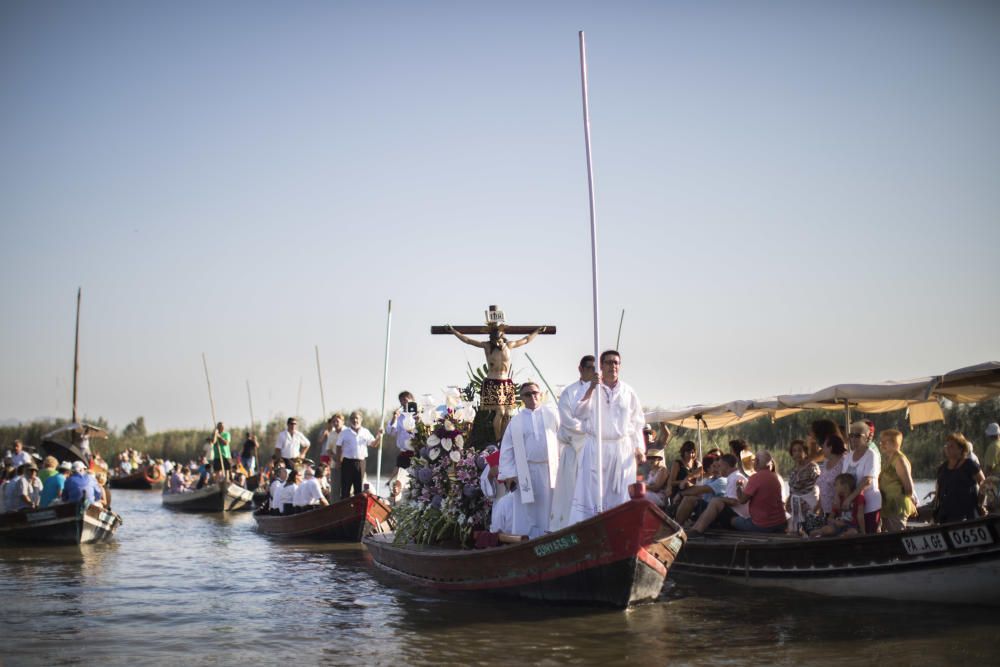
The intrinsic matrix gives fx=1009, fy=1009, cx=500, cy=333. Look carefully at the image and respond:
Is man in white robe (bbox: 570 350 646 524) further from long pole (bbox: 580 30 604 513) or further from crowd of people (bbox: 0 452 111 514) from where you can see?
crowd of people (bbox: 0 452 111 514)

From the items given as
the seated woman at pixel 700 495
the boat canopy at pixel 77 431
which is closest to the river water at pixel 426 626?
the seated woman at pixel 700 495

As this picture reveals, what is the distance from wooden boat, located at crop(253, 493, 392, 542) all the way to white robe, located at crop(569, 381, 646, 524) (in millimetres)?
8637

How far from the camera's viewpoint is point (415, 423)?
45.2ft

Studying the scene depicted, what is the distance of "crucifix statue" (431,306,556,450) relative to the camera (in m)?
13.2

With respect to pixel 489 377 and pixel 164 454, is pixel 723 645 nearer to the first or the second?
pixel 489 377

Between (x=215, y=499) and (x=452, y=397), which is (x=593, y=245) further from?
(x=215, y=499)

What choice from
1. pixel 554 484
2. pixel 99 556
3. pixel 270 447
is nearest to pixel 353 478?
pixel 99 556

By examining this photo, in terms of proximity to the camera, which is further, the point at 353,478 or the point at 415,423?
the point at 353,478

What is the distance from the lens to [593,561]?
10.1 meters

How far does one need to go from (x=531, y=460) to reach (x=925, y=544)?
4.32 m

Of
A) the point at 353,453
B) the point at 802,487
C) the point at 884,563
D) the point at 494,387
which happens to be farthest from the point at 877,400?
the point at 353,453

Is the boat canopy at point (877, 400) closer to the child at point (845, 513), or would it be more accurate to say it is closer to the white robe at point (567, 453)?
the child at point (845, 513)

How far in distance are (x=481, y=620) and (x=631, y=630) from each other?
64.4 inches

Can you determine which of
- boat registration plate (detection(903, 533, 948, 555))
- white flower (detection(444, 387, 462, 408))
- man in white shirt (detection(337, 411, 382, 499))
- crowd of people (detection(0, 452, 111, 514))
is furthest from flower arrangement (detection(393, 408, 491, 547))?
crowd of people (detection(0, 452, 111, 514))
